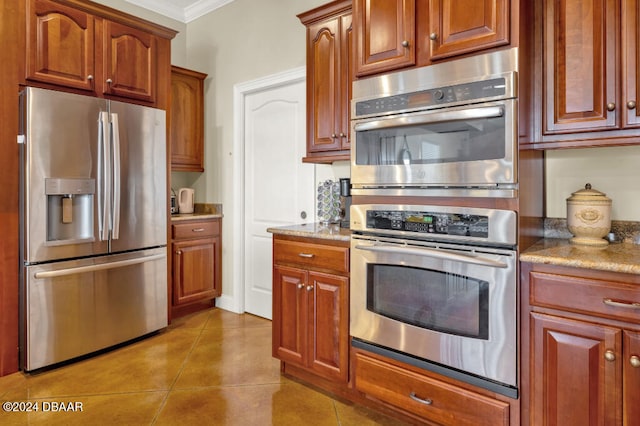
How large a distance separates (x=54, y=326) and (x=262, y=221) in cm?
175

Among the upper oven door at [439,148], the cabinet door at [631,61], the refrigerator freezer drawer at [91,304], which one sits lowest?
the refrigerator freezer drawer at [91,304]

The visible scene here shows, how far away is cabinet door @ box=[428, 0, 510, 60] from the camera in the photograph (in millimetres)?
1604

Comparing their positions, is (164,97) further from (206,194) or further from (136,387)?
(136,387)

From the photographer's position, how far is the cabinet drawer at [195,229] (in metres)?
3.46

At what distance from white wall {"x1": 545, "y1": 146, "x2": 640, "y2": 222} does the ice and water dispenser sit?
286cm

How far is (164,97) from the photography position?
3.27 m

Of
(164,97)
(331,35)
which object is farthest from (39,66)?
(331,35)

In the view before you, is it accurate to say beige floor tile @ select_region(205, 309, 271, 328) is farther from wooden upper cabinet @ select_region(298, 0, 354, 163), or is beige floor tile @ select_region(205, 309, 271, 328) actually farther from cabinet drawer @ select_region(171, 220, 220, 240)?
wooden upper cabinet @ select_region(298, 0, 354, 163)

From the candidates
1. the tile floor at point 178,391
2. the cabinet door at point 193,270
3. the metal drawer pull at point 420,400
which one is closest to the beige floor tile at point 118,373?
the tile floor at point 178,391

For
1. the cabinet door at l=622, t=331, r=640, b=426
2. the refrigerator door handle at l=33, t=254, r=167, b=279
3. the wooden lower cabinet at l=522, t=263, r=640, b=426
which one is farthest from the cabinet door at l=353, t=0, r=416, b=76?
the refrigerator door handle at l=33, t=254, r=167, b=279

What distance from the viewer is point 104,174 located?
8.84 ft

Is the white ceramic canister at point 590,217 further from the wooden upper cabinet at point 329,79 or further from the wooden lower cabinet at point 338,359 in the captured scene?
the wooden upper cabinet at point 329,79

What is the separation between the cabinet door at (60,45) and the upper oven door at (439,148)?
207cm

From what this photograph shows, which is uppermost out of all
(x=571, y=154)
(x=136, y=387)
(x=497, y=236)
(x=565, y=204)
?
(x=571, y=154)
